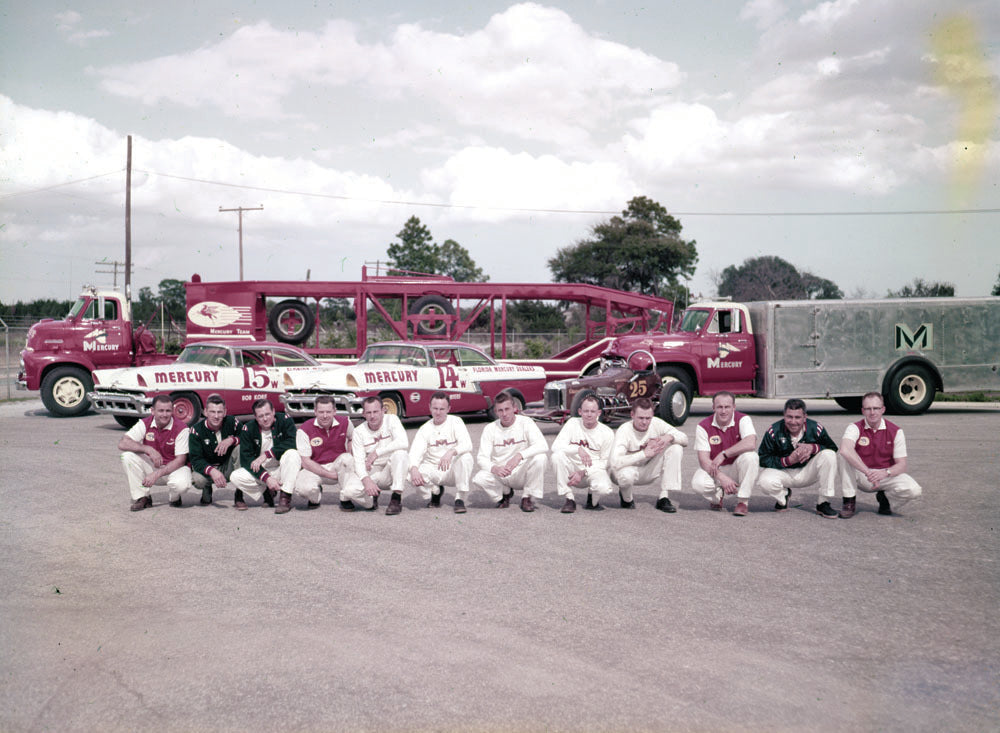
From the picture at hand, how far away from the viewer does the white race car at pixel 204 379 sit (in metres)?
15.0

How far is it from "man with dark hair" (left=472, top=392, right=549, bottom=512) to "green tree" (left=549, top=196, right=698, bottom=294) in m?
49.1

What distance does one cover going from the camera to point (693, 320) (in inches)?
717

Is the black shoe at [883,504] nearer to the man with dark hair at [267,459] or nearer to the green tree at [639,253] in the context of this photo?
the man with dark hair at [267,459]

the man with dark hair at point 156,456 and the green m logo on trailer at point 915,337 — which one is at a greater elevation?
the green m logo on trailer at point 915,337

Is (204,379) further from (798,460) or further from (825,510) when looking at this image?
(825,510)

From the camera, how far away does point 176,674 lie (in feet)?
14.0

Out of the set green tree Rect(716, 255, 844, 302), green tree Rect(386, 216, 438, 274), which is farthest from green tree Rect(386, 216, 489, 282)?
green tree Rect(716, 255, 844, 302)

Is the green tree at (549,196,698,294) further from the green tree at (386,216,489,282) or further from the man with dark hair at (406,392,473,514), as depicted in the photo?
the man with dark hair at (406,392,473,514)

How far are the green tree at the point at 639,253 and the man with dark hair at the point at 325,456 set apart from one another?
162 feet

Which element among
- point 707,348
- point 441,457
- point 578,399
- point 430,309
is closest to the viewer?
point 441,457

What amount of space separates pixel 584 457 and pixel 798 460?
2.08m

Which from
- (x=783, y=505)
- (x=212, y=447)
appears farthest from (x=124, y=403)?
(x=783, y=505)

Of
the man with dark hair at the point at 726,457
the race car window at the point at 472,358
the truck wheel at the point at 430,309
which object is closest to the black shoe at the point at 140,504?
the man with dark hair at the point at 726,457

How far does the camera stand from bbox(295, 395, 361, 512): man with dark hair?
332 inches
